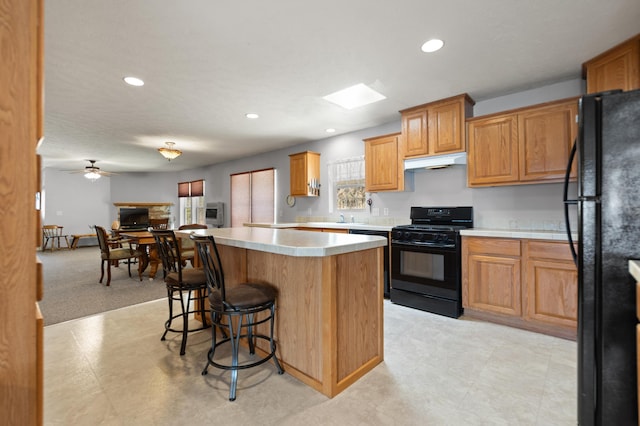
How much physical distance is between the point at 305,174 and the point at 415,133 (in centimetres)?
214

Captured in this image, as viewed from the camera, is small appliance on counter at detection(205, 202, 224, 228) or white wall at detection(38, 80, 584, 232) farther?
small appliance on counter at detection(205, 202, 224, 228)

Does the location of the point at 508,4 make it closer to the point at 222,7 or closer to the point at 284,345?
the point at 222,7

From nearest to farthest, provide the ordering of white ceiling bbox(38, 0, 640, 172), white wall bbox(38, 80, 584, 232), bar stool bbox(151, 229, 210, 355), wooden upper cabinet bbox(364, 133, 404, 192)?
white ceiling bbox(38, 0, 640, 172)
bar stool bbox(151, 229, 210, 355)
white wall bbox(38, 80, 584, 232)
wooden upper cabinet bbox(364, 133, 404, 192)

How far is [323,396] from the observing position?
183 cm

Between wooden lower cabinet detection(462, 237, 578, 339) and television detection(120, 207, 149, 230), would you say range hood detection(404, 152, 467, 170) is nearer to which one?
wooden lower cabinet detection(462, 237, 578, 339)

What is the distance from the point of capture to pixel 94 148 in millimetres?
6012

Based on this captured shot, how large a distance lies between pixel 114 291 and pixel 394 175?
4.34 metres

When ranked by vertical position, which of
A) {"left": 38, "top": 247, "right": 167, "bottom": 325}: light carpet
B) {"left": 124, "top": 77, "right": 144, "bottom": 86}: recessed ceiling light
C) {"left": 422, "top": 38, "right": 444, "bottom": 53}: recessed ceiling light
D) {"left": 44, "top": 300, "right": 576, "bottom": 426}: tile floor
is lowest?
{"left": 44, "top": 300, "right": 576, "bottom": 426}: tile floor

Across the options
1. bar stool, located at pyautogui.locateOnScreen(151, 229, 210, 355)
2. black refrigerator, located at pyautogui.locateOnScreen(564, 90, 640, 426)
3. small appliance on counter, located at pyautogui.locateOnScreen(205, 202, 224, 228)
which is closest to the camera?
black refrigerator, located at pyautogui.locateOnScreen(564, 90, 640, 426)

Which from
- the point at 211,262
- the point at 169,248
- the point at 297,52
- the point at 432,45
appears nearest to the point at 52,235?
the point at 169,248

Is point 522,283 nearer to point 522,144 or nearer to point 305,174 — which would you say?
point 522,144

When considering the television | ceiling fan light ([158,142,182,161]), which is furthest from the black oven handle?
the television

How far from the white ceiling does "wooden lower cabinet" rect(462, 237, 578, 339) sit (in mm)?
1681

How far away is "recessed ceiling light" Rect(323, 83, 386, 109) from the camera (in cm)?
335
